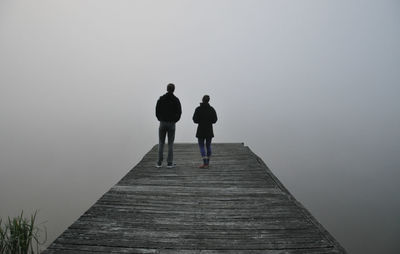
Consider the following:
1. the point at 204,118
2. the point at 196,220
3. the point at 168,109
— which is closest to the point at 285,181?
the point at 204,118

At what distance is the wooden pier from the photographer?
2258 mm

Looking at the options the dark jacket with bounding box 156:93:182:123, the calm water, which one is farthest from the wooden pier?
the calm water

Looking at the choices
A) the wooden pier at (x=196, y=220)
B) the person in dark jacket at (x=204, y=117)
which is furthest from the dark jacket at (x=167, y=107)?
the wooden pier at (x=196, y=220)

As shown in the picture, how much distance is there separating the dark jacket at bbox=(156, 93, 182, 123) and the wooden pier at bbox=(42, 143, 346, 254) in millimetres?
1136

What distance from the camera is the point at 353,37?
47.7ft

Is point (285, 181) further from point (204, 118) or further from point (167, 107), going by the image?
point (167, 107)

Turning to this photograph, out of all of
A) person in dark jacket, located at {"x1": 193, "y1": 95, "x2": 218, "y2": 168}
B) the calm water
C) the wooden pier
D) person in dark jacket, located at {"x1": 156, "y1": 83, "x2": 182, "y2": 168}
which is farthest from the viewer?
the calm water

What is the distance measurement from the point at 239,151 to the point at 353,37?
39.9 feet

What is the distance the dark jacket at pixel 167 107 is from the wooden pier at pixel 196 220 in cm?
114

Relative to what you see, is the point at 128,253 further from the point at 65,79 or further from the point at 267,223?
the point at 65,79

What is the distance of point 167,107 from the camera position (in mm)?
4699

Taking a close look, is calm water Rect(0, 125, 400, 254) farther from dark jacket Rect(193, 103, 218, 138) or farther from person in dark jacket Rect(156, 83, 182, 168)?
person in dark jacket Rect(156, 83, 182, 168)

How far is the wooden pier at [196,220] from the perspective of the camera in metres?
2.26

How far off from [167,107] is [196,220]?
95.6 inches
